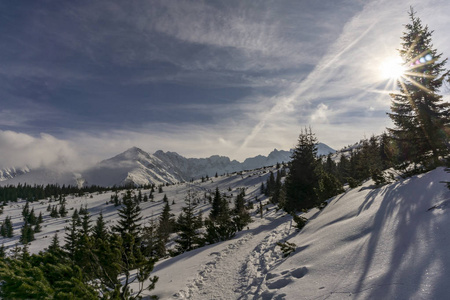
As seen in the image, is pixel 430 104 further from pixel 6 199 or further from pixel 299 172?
pixel 6 199

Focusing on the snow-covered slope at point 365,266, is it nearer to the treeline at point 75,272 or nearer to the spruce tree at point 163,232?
the treeline at point 75,272

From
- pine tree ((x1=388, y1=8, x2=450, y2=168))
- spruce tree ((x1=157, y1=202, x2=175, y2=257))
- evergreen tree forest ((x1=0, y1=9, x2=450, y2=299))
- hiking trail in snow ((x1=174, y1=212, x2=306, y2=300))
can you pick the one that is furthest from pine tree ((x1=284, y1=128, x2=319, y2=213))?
spruce tree ((x1=157, y1=202, x2=175, y2=257))

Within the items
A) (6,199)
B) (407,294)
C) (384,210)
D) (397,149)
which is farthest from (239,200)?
(6,199)

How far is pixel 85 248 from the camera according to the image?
210 inches

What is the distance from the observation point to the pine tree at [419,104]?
525 inches

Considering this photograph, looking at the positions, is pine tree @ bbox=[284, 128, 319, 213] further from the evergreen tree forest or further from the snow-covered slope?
the snow-covered slope

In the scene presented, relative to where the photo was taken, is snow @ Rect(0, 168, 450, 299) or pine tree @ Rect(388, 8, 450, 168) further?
pine tree @ Rect(388, 8, 450, 168)

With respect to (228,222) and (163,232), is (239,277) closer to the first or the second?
(228,222)

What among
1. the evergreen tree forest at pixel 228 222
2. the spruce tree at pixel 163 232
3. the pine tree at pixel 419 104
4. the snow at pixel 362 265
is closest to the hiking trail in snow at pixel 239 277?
the snow at pixel 362 265

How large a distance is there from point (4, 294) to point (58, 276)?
1.18m

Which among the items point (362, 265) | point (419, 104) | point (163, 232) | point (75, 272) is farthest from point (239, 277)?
point (163, 232)

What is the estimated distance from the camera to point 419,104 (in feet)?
46.9

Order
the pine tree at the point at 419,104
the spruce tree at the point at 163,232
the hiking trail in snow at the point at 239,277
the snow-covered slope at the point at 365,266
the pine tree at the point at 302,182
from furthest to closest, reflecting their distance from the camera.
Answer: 1. the spruce tree at the point at 163,232
2. the pine tree at the point at 302,182
3. the pine tree at the point at 419,104
4. the hiking trail in snow at the point at 239,277
5. the snow-covered slope at the point at 365,266

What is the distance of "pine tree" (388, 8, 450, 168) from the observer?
43.8ft
